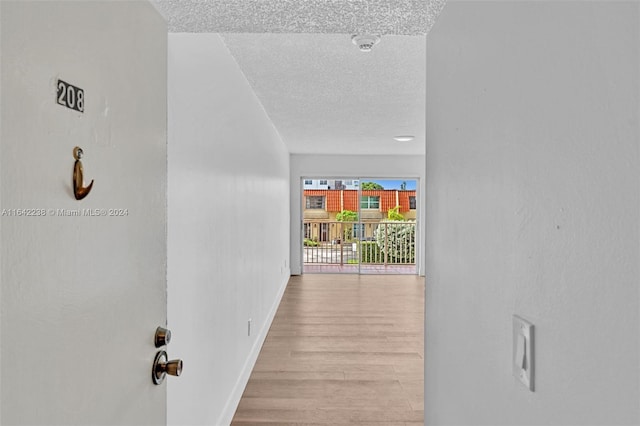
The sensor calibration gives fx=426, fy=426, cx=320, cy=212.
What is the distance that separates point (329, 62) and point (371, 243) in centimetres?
643

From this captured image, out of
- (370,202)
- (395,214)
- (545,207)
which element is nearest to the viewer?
(545,207)

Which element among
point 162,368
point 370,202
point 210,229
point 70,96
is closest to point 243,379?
point 210,229

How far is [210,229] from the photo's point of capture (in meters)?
2.17

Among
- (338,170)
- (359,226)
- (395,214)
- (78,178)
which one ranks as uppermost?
(338,170)

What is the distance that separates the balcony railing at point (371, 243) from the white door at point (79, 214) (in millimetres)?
7931

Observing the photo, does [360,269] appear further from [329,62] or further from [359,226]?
[329,62]

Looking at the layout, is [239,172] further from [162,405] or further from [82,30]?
[82,30]

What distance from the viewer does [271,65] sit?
3.01 meters

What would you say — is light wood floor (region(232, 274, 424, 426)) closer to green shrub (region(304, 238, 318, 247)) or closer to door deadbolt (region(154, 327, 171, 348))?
door deadbolt (region(154, 327, 171, 348))

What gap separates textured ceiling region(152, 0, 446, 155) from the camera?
1312mm

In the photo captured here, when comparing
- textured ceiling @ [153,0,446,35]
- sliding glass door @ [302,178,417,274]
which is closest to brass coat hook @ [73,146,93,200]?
textured ceiling @ [153,0,446,35]

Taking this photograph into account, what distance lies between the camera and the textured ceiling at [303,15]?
4.15 ft

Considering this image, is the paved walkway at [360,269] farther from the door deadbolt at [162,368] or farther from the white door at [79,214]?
the white door at [79,214]

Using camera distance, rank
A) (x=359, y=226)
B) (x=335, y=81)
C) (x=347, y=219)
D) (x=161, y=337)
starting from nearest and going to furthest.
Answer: (x=161, y=337), (x=335, y=81), (x=359, y=226), (x=347, y=219)
